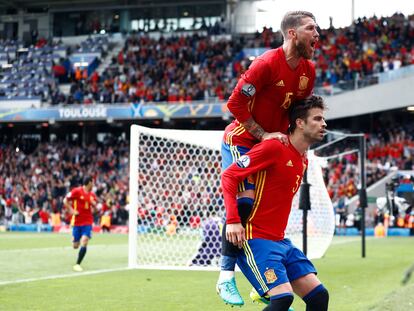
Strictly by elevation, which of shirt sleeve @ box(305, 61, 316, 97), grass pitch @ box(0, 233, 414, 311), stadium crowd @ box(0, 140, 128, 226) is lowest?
stadium crowd @ box(0, 140, 128, 226)

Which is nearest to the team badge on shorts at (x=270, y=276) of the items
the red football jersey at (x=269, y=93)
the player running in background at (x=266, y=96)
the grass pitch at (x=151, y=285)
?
the player running in background at (x=266, y=96)

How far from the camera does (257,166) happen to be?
5367 mm

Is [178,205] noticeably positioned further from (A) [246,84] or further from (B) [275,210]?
(B) [275,210]

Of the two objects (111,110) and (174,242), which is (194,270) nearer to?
(174,242)

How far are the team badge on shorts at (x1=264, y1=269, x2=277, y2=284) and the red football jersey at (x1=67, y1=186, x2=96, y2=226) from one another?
11013mm

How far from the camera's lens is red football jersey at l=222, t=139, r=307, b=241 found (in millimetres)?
5371

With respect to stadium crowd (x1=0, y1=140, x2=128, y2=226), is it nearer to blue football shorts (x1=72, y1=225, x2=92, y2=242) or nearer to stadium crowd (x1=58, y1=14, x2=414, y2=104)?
stadium crowd (x1=58, y1=14, x2=414, y2=104)

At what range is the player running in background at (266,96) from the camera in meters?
5.58

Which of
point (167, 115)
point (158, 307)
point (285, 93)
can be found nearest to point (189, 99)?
point (167, 115)

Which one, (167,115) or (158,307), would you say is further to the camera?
(167,115)

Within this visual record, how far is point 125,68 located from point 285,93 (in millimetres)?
43555

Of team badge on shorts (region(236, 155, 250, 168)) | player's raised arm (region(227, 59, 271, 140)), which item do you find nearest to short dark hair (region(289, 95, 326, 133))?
player's raised arm (region(227, 59, 271, 140))

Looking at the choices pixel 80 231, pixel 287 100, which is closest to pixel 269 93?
pixel 287 100

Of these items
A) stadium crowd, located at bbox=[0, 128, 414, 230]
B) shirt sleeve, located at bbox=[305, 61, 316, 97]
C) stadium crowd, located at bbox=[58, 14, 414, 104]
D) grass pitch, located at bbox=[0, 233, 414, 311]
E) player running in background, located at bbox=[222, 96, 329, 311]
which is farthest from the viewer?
stadium crowd, located at bbox=[58, 14, 414, 104]
